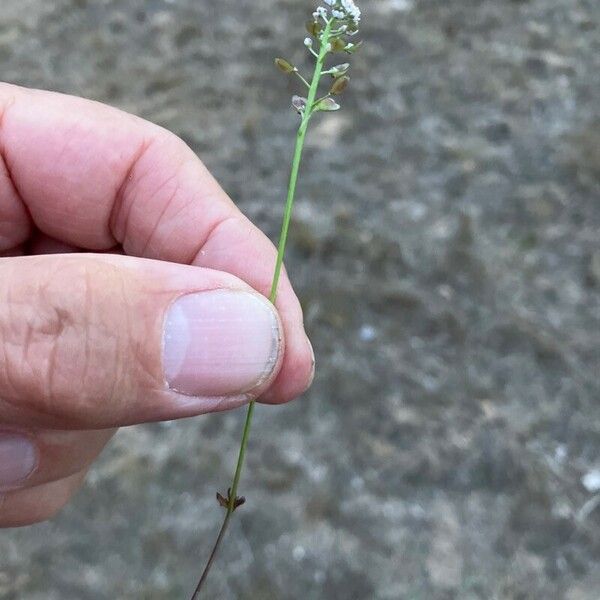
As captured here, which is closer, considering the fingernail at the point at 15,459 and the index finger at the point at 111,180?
the fingernail at the point at 15,459

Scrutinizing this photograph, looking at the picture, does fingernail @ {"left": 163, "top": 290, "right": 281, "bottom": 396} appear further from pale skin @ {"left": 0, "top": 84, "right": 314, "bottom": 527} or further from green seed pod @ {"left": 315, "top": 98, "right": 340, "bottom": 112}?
green seed pod @ {"left": 315, "top": 98, "right": 340, "bottom": 112}

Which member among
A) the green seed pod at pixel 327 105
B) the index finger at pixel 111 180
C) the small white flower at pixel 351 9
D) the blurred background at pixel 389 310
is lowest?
the blurred background at pixel 389 310

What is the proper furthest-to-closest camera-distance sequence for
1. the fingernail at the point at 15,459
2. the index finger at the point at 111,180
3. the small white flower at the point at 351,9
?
the index finger at the point at 111,180 < the fingernail at the point at 15,459 < the small white flower at the point at 351,9

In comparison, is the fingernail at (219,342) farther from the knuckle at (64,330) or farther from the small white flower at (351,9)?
the small white flower at (351,9)

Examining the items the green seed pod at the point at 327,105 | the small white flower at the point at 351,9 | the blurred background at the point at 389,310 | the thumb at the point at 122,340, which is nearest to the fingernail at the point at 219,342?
the thumb at the point at 122,340

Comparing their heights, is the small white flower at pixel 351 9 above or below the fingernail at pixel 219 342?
above

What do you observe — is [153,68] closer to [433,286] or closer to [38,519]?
[433,286]

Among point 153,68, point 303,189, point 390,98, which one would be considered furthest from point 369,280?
point 153,68
